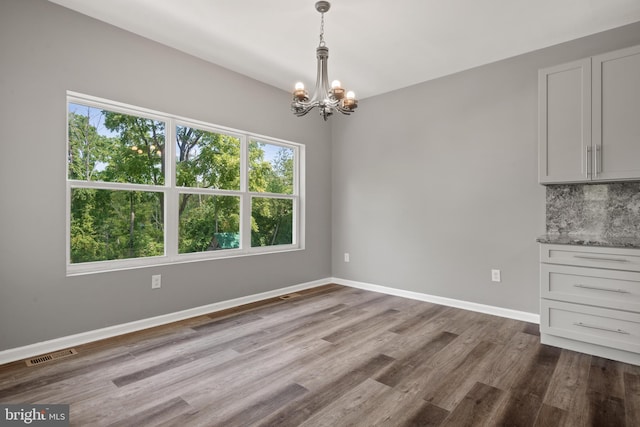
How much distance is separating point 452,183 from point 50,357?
4095 millimetres

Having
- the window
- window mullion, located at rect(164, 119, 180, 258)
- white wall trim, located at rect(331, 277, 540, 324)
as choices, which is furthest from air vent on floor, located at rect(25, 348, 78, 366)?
white wall trim, located at rect(331, 277, 540, 324)

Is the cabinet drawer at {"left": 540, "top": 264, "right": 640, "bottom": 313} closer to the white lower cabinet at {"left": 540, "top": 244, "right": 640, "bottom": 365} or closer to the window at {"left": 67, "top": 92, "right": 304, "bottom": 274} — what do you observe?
the white lower cabinet at {"left": 540, "top": 244, "right": 640, "bottom": 365}

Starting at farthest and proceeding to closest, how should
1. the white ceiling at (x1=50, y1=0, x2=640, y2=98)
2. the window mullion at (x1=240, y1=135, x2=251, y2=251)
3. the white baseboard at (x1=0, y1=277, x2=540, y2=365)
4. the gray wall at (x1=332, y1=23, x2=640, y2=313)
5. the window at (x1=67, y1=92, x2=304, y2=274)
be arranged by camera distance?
the window mullion at (x1=240, y1=135, x2=251, y2=251), the gray wall at (x1=332, y1=23, x2=640, y2=313), the window at (x1=67, y1=92, x2=304, y2=274), the white ceiling at (x1=50, y1=0, x2=640, y2=98), the white baseboard at (x1=0, y1=277, x2=540, y2=365)

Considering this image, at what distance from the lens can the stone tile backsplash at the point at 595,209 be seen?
284cm

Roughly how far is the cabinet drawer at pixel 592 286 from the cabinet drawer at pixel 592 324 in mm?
57

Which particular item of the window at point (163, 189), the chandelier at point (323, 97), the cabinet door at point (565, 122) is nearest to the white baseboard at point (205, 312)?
the window at point (163, 189)

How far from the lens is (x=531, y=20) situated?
2.79m

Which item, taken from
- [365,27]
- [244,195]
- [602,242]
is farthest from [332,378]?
[365,27]

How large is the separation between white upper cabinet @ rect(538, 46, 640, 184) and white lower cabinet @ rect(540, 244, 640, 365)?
0.66 meters

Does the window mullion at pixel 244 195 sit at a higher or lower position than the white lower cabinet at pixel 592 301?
higher

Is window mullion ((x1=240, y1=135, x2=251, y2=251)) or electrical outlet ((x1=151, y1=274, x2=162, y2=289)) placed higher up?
window mullion ((x1=240, y1=135, x2=251, y2=251))

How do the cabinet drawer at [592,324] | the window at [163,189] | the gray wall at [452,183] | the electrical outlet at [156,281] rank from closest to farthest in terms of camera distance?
the cabinet drawer at [592,324]
the window at [163,189]
the electrical outlet at [156,281]
the gray wall at [452,183]

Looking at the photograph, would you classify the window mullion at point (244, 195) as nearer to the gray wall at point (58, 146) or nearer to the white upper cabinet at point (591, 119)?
A: the gray wall at point (58, 146)

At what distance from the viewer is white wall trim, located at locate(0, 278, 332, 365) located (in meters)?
2.43
